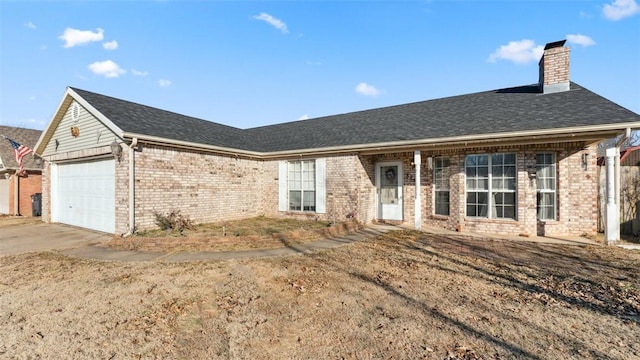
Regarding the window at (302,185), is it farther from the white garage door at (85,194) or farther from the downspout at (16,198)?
the downspout at (16,198)

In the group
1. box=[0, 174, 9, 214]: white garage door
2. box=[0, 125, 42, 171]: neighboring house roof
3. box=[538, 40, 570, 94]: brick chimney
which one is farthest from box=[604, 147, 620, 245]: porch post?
box=[0, 174, 9, 214]: white garage door

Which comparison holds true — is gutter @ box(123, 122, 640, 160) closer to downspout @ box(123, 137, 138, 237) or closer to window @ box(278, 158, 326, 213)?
downspout @ box(123, 137, 138, 237)

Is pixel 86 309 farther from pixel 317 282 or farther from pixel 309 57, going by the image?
pixel 309 57

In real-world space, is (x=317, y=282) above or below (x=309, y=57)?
below

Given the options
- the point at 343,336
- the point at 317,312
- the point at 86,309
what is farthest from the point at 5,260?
the point at 343,336

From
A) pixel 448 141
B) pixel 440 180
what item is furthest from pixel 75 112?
pixel 440 180

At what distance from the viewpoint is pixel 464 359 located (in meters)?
2.73

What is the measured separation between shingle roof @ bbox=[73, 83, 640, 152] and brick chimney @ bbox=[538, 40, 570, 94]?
0.34 m

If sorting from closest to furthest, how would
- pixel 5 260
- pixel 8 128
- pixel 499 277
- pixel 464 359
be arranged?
pixel 464 359 → pixel 499 277 → pixel 5 260 → pixel 8 128

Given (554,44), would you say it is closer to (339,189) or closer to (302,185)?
(339,189)

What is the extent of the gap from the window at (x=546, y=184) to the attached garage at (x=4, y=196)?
26.1m

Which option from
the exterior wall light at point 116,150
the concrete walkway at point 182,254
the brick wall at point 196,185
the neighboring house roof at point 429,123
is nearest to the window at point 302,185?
the neighboring house roof at point 429,123

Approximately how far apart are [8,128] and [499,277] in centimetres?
2896

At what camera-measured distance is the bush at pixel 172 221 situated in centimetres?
895
